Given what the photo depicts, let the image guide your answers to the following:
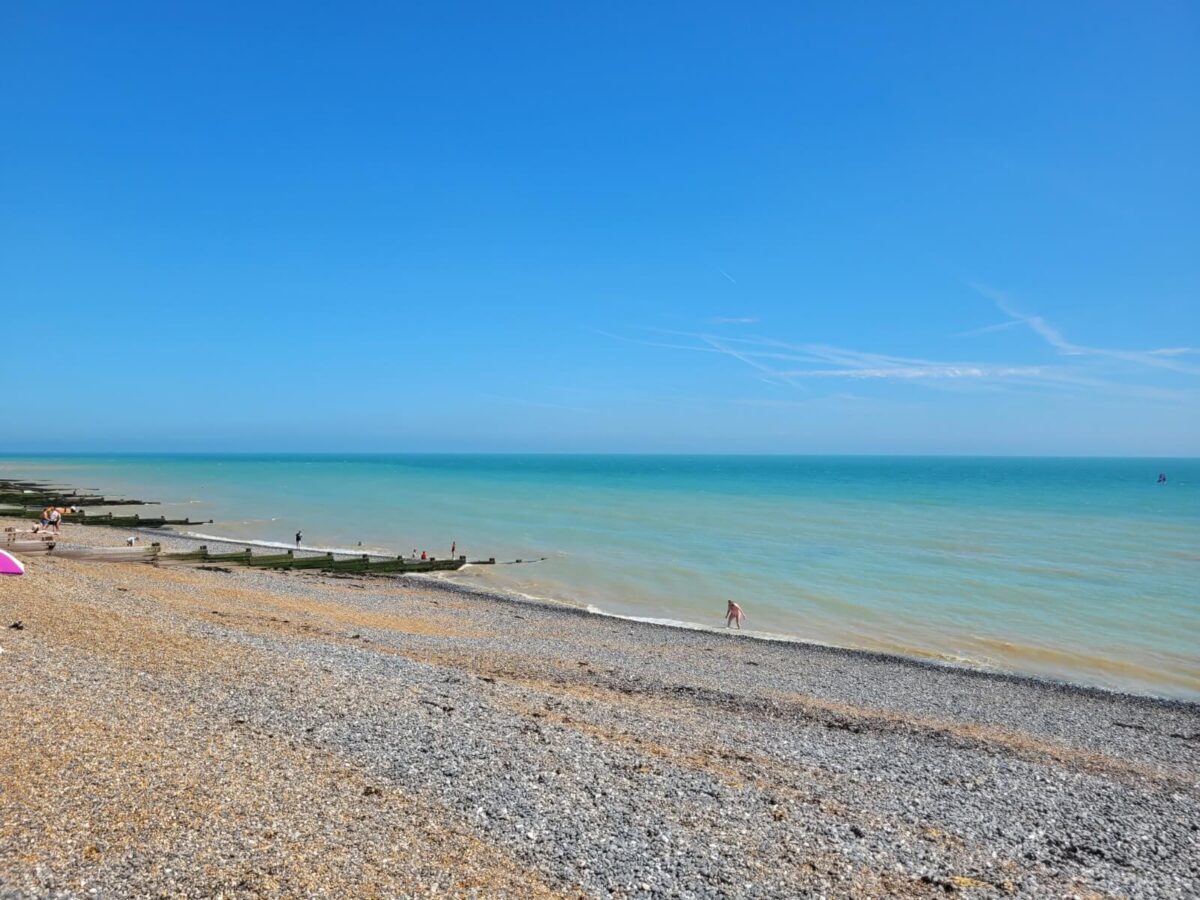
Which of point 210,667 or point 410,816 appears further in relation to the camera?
point 210,667

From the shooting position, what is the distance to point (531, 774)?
9.88 m

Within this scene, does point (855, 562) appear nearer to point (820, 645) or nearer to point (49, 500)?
point (820, 645)

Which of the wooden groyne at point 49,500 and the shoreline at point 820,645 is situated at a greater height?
the wooden groyne at point 49,500

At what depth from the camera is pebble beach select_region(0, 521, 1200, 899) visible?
7324mm

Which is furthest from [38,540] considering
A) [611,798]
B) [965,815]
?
[965,815]

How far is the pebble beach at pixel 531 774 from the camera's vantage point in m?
7.32

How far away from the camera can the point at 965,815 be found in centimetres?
1018

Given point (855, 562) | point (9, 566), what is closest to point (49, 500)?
point (9, 566)

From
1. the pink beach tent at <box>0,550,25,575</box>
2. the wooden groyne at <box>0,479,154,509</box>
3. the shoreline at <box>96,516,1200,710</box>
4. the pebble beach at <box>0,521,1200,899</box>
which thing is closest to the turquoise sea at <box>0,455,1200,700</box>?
the shoreline at <box>96,516,1200,710</box>

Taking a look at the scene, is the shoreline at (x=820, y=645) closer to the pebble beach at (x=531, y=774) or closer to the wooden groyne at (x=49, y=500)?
the pebble beach at (x=531, y=774)

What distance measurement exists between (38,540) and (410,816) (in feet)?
103

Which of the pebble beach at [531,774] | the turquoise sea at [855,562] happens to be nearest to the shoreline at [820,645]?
the turquoise sea at [855,562]

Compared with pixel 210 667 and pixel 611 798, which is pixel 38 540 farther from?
pixel 611 798

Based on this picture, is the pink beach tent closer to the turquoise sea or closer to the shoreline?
the shoreline
